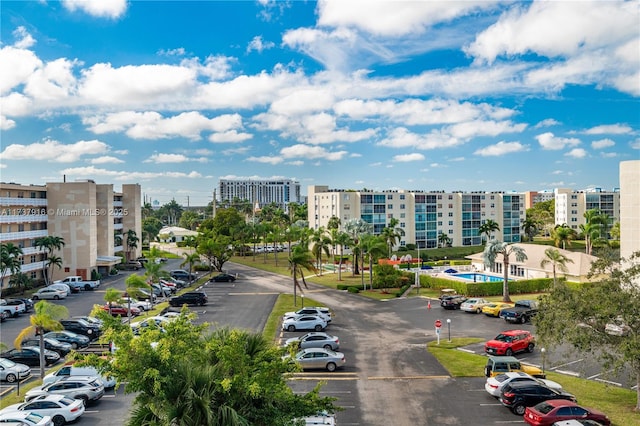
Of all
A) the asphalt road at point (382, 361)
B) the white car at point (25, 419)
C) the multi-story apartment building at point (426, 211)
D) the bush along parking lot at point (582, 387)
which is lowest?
the asphalt road at point (382, 361)

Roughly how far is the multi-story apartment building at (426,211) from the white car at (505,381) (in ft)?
269

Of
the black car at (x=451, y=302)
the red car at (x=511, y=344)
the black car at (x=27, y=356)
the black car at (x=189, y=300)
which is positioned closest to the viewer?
the black car at (x=27, y=356)

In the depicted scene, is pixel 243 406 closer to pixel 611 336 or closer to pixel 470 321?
pixel 611 336

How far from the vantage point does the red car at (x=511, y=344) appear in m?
33.8

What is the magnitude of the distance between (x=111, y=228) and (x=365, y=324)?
2196 inches

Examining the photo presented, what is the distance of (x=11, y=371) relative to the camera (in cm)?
3008

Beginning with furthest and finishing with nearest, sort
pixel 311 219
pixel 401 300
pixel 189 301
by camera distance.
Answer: pixel 311 219, pixel 401 300, pixel 189 301

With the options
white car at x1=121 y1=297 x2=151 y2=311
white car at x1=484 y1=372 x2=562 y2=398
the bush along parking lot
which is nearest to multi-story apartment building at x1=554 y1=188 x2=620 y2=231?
the bush along parking lot

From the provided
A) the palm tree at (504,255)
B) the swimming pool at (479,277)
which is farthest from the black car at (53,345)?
the swimming pool at (479,277)

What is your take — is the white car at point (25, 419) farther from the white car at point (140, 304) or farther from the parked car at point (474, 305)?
the parked car at point (474, 305)

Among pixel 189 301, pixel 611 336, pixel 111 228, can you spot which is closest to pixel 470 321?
pixel 611 336

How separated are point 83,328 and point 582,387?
3642 centimetres

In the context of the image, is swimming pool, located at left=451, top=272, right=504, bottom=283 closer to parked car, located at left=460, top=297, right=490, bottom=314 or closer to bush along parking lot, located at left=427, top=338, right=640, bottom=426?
parked car, located at left=460, top=297, right=490, bottom=314

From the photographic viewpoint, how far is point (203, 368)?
14.9 meters
